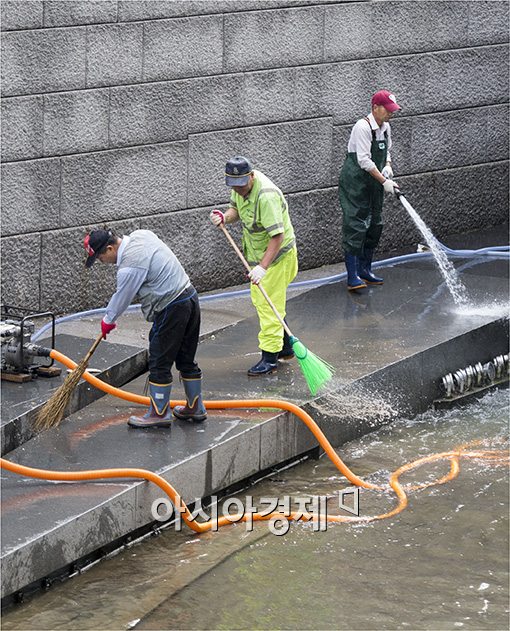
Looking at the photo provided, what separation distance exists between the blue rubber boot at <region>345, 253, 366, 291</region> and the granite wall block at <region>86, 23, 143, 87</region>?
229 cm

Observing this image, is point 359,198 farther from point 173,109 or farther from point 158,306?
point 158,306

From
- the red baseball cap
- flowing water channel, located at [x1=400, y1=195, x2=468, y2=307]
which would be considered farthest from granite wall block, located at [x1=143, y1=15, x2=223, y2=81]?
flowing water channel, located at [x1=400, y1=195, x2=468, y2=307]

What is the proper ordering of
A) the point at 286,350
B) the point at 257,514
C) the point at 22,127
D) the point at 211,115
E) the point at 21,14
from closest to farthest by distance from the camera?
the point at 257,514 → the point at 286,350 → the point at 21,14 → the point at 22,127 → the point at 211,115

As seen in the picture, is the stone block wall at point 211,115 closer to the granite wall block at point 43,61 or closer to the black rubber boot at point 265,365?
the granite wall block at point 43,61

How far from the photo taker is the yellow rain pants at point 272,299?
8656 mm

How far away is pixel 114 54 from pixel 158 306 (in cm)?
334

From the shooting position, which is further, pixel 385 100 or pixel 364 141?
pixel 364 141

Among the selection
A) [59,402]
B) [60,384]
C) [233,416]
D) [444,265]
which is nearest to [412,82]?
[444,265]

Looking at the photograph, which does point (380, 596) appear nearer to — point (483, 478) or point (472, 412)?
point (483, 478)

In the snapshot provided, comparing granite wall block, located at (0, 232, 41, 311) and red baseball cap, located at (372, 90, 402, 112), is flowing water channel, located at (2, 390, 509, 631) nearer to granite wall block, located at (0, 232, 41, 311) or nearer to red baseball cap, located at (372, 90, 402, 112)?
granite wall block, located at (0, 232, 41, 311)

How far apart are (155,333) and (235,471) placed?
943 millimetres

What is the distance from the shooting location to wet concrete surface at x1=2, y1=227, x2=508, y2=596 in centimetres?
648

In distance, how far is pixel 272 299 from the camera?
8.72 meters

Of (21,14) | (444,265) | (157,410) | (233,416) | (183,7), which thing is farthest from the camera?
(444,265)
